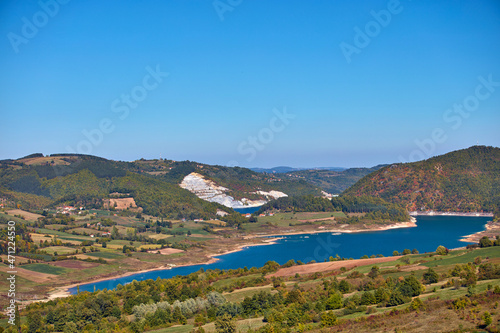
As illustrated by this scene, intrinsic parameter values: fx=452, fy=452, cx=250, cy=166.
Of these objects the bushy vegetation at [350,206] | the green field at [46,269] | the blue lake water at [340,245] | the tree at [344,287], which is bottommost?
the blue lake water at [340,245]

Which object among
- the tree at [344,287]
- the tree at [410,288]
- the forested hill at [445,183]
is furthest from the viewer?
the forested hill at [445,183]

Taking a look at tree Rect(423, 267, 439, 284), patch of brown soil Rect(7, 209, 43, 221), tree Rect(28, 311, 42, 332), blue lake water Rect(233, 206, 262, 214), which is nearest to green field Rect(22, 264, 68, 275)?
tree Rect(28, 311, 42, 332)

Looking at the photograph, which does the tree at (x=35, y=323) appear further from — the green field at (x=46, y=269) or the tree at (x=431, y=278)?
the green field at (x=46, y=269)

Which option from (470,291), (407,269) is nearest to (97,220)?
(407,269)

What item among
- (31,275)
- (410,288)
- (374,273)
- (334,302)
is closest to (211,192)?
(31,275)

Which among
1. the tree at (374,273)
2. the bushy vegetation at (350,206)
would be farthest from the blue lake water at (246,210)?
the tree at (374,273)

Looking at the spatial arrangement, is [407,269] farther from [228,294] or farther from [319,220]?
[319,220]

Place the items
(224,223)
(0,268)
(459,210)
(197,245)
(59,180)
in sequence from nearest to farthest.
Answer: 1. (0,268)
2. (197,245)
3. (224,223)
4. (459,210)
5. (59,180)
